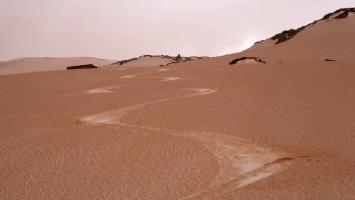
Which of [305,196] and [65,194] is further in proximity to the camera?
[65,194]

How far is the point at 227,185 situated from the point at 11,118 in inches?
109

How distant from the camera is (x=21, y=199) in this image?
76.9 inches

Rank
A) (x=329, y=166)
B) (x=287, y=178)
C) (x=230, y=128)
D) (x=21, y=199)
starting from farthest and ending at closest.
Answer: (x=230, y=128) → (x=329, y=166) → (x=287, y=178) → (x=21, y=199)

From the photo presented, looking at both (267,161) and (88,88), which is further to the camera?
(88,88)

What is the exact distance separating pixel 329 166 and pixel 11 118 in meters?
3.04

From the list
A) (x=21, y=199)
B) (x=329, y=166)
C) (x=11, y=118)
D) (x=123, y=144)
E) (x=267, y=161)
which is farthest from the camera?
(x=11, y=118)

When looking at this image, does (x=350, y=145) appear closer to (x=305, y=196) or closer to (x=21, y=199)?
(x=305, y=196)

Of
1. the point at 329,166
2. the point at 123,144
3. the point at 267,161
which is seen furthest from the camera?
the point at 123,144

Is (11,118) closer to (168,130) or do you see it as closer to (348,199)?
(168,130)

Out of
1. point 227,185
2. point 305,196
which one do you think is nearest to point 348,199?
point 305,196

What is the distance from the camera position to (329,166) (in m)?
2.25

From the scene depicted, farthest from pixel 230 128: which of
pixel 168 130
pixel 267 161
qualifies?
pixel 267 161

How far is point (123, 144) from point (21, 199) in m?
0.96

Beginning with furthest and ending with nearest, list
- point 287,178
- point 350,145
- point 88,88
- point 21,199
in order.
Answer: point 88,88 → point 350,145 → point 287,178 → point 21,199
